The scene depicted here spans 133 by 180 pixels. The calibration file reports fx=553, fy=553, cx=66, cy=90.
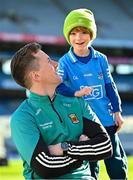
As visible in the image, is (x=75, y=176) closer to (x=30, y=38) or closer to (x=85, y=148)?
(x=85, y=148)

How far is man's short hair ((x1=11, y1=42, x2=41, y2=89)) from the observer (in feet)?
10.5

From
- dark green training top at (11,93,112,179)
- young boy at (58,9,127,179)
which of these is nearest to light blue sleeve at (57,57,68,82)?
young boy at (58,9,127,179)

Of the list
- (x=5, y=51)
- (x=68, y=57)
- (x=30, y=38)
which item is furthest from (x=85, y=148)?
(x=5, y=51)

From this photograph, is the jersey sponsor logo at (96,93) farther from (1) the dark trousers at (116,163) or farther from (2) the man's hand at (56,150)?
(2) the man's hand at (56,150)

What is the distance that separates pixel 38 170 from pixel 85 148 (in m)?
0.29

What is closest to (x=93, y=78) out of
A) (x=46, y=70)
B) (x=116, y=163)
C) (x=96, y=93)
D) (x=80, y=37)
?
(x=96, y=93)

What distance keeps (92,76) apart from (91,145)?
1291 millimetres

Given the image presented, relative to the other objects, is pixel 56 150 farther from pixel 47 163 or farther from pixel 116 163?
pixel 116 163

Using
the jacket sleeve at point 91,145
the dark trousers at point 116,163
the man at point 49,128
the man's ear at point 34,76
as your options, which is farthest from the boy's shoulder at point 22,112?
the dark trousers at point 116,163

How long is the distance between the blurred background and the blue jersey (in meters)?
20.6

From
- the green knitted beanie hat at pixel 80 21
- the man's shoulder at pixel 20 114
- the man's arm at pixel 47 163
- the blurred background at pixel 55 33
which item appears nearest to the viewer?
the man's arm at pixel 47 163

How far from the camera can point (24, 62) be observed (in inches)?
126

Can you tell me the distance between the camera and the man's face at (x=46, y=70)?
3236 millimetres

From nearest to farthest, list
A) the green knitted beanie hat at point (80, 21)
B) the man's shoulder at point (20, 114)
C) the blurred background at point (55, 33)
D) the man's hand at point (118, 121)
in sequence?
the man's shoulder at point (20, 114)
the green knitted beanie hat at point (80, 21)
the man's hand at point (118, 121)
the blurred background at point (55, 33)
